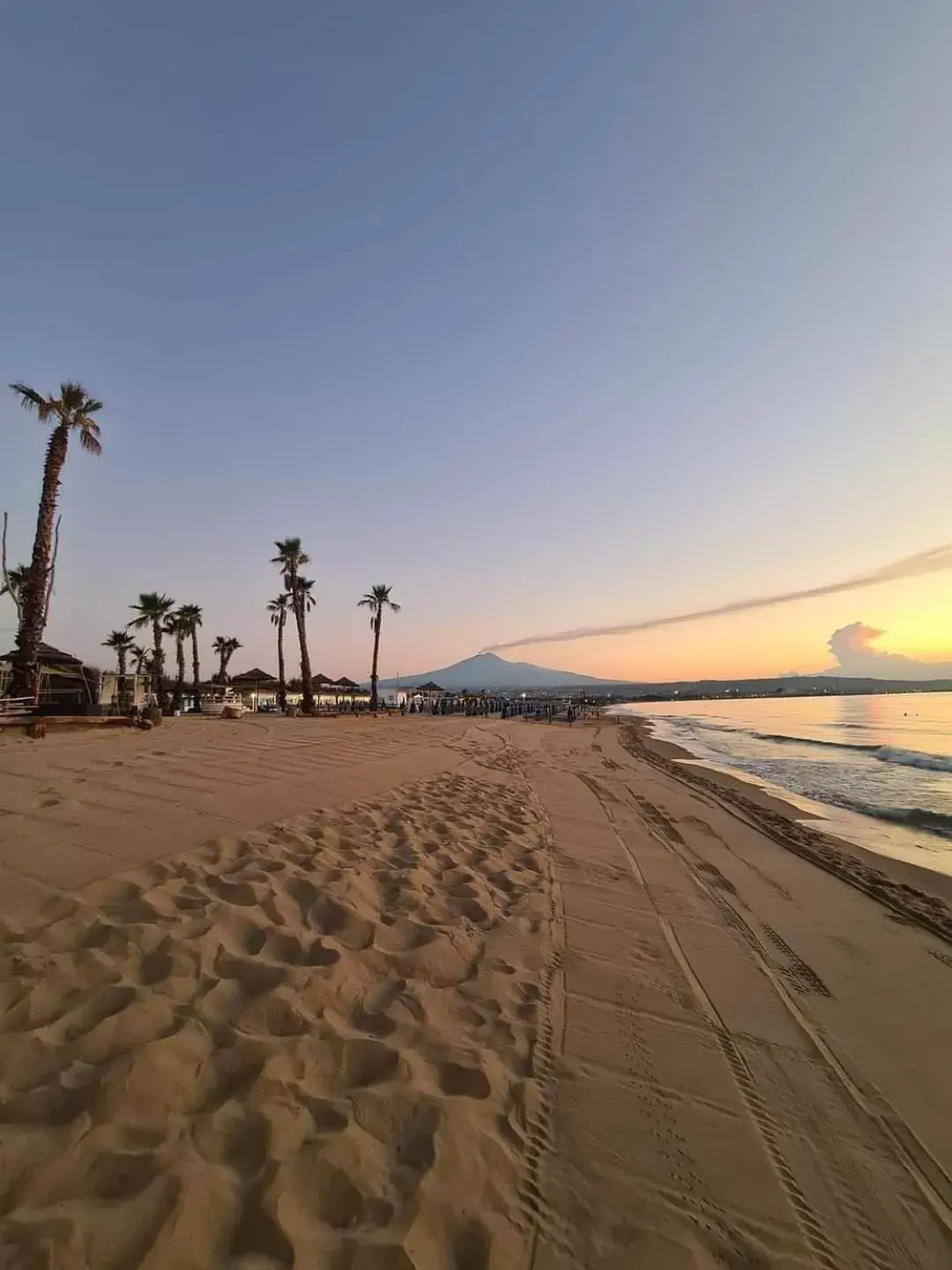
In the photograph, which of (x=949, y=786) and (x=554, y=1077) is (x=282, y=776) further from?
(x=949, y=786)

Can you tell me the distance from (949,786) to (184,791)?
18.1 m

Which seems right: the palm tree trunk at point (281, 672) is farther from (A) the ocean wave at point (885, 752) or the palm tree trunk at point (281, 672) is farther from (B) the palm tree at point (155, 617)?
(A) the ocean wave at point (885, 752)

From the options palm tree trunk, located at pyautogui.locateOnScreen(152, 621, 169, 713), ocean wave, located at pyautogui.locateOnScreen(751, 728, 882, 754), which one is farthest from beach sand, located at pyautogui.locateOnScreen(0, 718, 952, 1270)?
palm tree trunk, located at pyautogui.locateOnScreen(152, 621, 169, 713)

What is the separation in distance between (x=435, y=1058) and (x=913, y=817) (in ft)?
40.3

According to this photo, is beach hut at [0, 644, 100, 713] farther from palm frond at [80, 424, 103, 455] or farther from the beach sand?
the beach sand

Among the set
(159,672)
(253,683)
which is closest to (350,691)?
(253,683)

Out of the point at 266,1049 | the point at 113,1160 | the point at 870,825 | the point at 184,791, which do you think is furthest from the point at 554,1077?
the point at 870,825

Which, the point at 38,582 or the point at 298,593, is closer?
the point at 38,582

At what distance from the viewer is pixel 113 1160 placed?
2.06 m

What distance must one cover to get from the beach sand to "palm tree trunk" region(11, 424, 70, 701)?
13057 millimetres

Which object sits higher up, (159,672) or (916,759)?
(159,672)

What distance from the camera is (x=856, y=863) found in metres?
7.91

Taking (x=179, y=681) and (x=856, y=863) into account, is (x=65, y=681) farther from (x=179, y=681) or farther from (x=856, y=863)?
(x=856, y=863)

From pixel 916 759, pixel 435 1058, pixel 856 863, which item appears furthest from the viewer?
pixel 916 759
